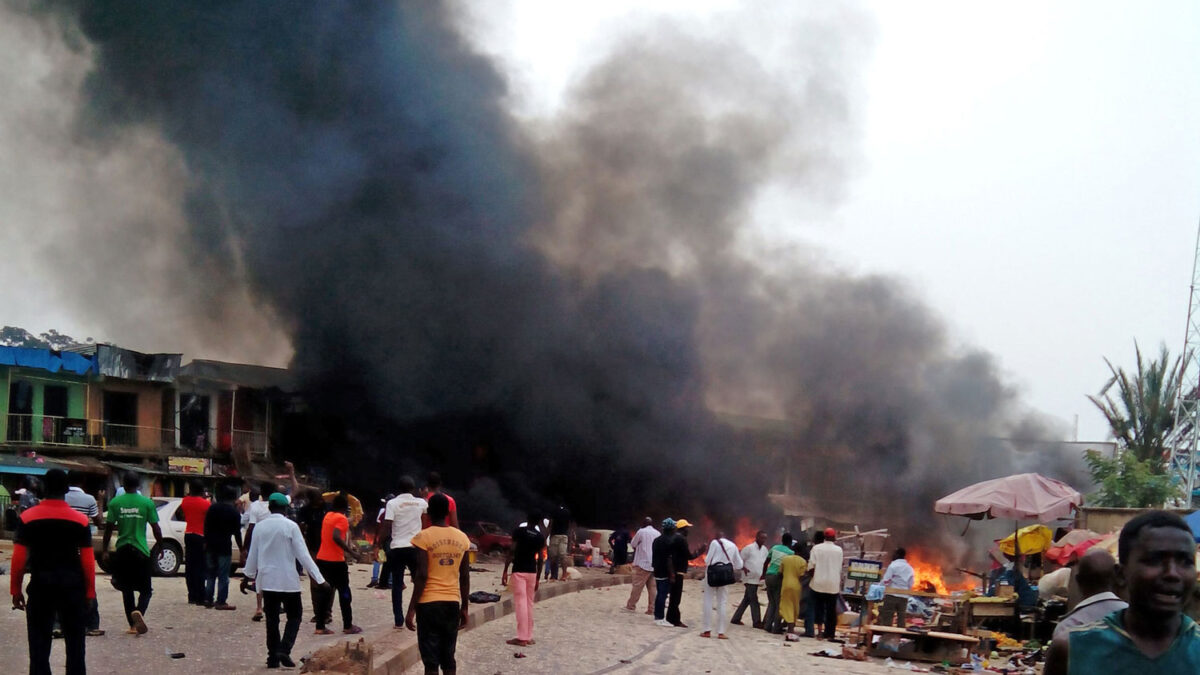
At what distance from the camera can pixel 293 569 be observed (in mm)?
8367

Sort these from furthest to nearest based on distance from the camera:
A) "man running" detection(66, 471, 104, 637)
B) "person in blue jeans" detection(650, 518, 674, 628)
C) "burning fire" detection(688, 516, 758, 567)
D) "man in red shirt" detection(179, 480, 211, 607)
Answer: "burning fire" detection(688, 516, 758, 567)
"person in blue jeans" detection(650, 518, 674, 628)
"man in red shirt" detection(179, 480, 211, 607)
"man running" detection(66, 471, 104, 637)

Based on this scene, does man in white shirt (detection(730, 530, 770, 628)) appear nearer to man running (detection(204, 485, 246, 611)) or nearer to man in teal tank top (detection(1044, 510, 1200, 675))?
man running (detection(204, 485, 246, 611))

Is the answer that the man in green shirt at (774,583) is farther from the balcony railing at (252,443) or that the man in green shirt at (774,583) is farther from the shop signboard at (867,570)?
the balcony railing at (252,443)

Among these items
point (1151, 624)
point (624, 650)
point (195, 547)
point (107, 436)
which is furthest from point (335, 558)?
point (107, 436)

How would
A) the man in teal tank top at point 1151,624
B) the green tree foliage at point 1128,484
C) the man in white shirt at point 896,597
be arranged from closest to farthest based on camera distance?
the man in teal tank top at point 1151,624 → the man in white shirt at point 896,597 → the green tree foliage at point 1128,484

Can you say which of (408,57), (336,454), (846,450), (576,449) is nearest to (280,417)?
(336,454)

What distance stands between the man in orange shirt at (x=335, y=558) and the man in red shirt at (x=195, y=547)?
223 centimetres

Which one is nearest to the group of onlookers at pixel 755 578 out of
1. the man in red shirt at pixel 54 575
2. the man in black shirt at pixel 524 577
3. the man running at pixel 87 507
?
the man in black shirt at pixel 524 577

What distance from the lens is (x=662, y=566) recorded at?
1499 cm

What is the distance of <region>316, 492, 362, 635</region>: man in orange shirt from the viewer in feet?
33.4

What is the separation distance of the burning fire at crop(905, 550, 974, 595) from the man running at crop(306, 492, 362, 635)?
15116mm

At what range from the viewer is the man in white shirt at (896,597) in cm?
1452

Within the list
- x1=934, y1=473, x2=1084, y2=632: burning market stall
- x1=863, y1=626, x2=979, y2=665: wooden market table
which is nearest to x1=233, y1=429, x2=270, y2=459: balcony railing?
x1=934, y1=473, x2=1084, y2=632: burning market stall

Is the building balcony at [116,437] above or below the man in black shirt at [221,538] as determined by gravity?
above
